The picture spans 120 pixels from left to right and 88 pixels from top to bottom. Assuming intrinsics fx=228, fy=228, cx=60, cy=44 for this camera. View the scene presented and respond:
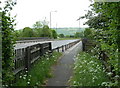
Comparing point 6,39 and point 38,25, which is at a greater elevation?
point 38,25

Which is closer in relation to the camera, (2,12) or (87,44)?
(2,12)

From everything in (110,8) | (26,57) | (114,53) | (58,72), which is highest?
(110,8)

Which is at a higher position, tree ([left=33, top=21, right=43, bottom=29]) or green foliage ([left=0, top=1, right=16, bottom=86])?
tree ([left=33, top=21, right=43, bottom=29])

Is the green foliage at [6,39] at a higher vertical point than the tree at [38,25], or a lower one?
lower

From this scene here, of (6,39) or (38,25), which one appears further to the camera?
(38,25)

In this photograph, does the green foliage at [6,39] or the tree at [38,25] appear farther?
the tree at [38,25]

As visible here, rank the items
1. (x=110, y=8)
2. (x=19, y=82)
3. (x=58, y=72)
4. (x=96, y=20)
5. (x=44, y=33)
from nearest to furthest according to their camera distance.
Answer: (x=110, y=8) → (x=19, y=82) → (x=58, y=72) → (x=96, y=20) → (x=44, y=33)

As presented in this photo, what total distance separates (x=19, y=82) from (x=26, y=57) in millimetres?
1871

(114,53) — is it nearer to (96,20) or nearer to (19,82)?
(19,82)

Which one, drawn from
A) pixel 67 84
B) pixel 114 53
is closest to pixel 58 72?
pixel 67 84

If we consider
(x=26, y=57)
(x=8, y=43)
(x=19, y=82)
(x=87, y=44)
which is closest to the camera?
(x=8, y=43)

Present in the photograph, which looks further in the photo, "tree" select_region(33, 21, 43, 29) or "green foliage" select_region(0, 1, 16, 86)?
"tree" select_region(33, 21, 43, 29)

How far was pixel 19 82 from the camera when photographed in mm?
5789

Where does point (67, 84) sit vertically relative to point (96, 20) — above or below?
below
